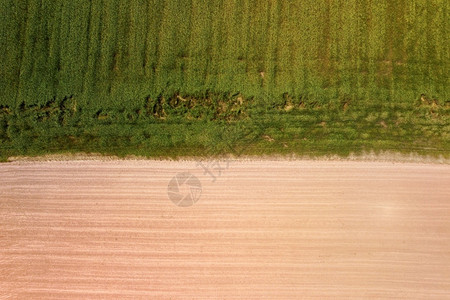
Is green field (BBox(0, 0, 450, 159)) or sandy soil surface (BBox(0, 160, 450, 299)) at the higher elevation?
green field (BBox(0, 0, 450, 159))

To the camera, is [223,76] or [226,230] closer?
[226,230]

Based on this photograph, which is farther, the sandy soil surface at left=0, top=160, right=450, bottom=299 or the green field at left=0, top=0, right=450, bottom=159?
the green field at left=0, top=0, right=450, bottom=159

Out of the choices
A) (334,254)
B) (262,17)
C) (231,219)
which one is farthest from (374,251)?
(262,17)

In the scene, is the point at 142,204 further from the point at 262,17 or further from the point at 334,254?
the point at 262,17

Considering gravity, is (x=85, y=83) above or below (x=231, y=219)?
above

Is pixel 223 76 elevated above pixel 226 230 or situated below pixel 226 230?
above
